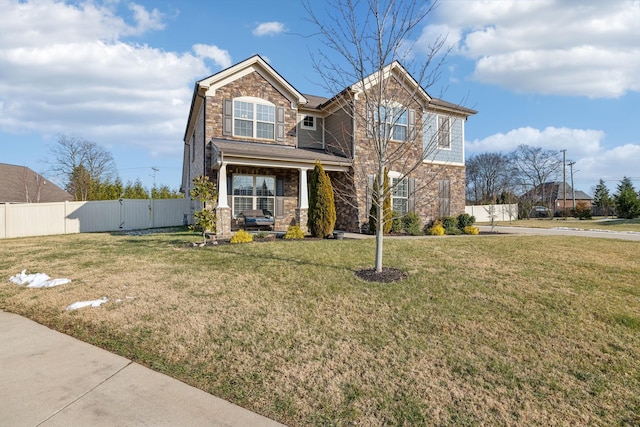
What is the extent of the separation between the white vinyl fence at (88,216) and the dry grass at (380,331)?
32.8 ft

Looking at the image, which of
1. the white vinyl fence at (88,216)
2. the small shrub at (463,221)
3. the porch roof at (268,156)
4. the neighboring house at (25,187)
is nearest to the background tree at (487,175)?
Answer: the small shrub at (463,221)

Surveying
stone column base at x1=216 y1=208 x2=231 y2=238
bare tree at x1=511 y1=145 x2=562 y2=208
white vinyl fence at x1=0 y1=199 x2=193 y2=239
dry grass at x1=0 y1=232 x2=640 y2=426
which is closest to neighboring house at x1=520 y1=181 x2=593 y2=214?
bare tree at x1=511 y1=145 x2=562 y2=208

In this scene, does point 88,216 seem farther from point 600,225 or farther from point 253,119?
point 600,225

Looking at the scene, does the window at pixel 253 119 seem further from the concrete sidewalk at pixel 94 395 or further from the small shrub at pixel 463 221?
the concrete sidewalk at pixel 94 395

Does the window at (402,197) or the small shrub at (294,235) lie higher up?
the window at (402,197)

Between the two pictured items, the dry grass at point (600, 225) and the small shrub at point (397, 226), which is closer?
the small shrub at point (397, 226)

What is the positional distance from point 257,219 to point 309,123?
551 cm

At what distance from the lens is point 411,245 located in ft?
29.2

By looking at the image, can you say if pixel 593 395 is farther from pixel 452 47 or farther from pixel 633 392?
pixel 452 47

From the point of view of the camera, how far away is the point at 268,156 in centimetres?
1143

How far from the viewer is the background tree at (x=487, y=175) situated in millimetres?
50406

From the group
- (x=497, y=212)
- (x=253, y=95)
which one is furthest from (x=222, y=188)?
(x=497, y=212)

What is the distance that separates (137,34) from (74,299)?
9917 mm

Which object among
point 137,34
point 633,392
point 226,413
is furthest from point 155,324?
point 137,34
